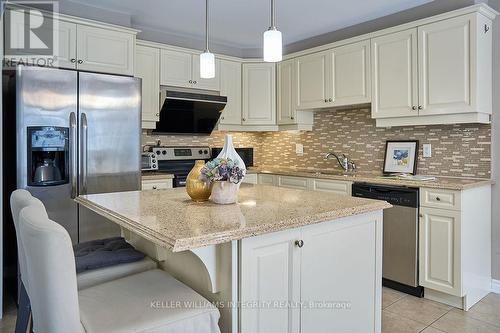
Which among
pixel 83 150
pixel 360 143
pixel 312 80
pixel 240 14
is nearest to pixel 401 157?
pixel 360 143

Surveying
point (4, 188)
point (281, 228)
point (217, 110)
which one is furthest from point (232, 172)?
point (217, 110)

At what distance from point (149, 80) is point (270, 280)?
2.92 metres

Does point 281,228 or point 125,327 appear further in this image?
point 281,228

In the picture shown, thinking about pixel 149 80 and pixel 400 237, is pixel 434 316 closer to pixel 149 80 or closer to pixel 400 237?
pixel 400 237

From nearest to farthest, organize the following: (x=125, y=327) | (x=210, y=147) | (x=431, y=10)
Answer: (x=125, y=327) → (x=431, y=10) → (x=210, y=147)

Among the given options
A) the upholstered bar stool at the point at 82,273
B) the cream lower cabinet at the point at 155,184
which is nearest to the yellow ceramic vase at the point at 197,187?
the upholstered bar stool at the point at 82,273

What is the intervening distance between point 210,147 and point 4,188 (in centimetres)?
228

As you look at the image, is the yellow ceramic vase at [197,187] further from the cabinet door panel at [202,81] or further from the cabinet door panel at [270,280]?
the cabinet door panel at [202,81]

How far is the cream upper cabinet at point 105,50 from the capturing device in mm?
3127

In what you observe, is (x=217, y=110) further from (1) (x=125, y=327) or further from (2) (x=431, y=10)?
(1) (x=125, y=327)

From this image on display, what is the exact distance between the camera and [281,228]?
4.43 feet

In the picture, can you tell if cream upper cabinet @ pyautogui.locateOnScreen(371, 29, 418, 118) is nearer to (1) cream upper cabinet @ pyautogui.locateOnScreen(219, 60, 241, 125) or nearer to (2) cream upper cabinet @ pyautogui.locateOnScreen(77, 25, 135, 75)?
(1) cream upper cabinet @ pyautogui.locateOnScreen(219, 60, 241, 125)

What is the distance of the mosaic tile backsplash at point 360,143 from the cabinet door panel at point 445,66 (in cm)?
33

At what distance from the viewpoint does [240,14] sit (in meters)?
3.49
